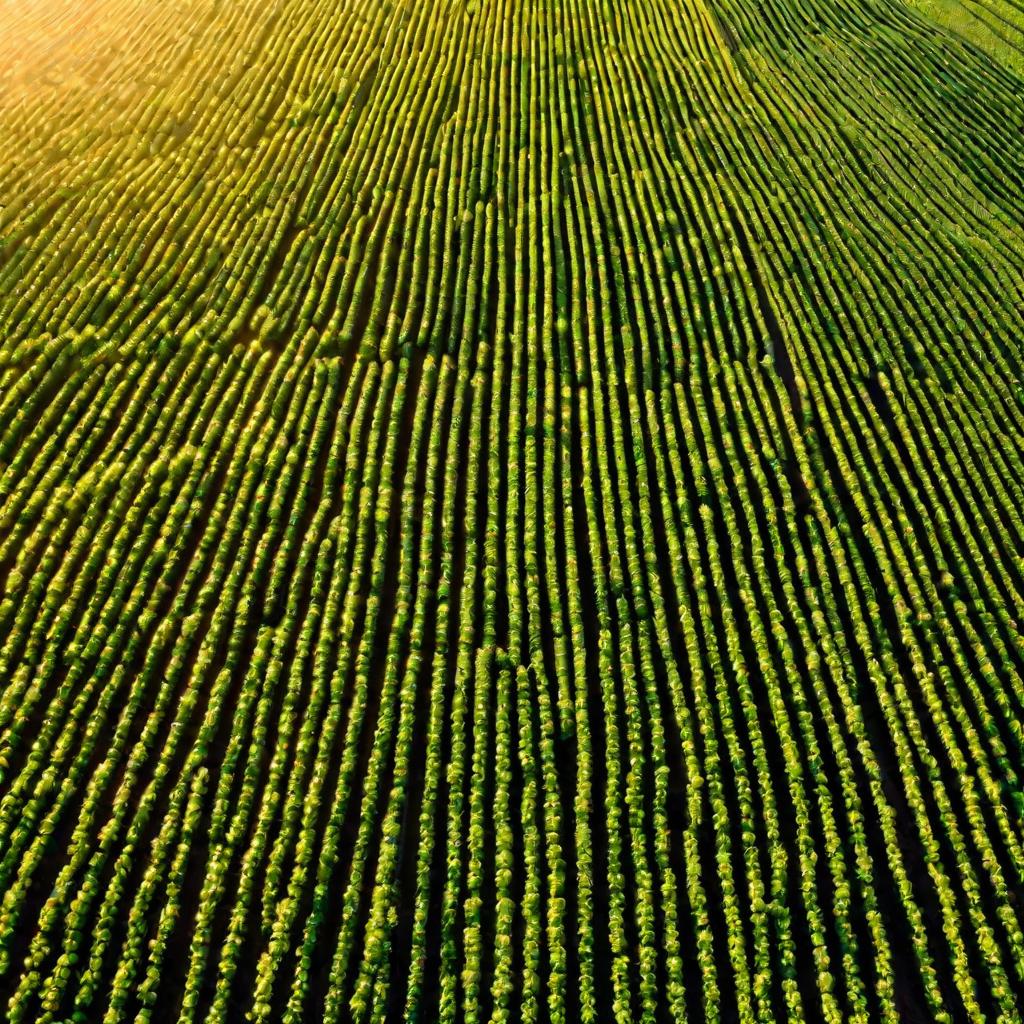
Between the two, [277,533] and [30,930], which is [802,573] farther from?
[30,930]

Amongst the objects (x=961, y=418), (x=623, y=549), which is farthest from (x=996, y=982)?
(x=961, y=418)

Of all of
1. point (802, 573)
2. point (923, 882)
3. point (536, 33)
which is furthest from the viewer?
point (536, 33)

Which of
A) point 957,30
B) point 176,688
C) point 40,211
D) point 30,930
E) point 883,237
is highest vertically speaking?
point 957,30

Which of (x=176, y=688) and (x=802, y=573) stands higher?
(x=802, y=573)


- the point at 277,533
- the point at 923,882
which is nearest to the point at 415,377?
the point at 277,533

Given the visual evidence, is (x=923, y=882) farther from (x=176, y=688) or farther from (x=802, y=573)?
(x=176, y=688)

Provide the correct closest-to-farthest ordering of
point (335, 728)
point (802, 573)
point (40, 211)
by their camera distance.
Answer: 1. point (335, 728)
2. point (802, 573)
3. point (40, 211)

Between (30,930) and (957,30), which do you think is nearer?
(30,930)
